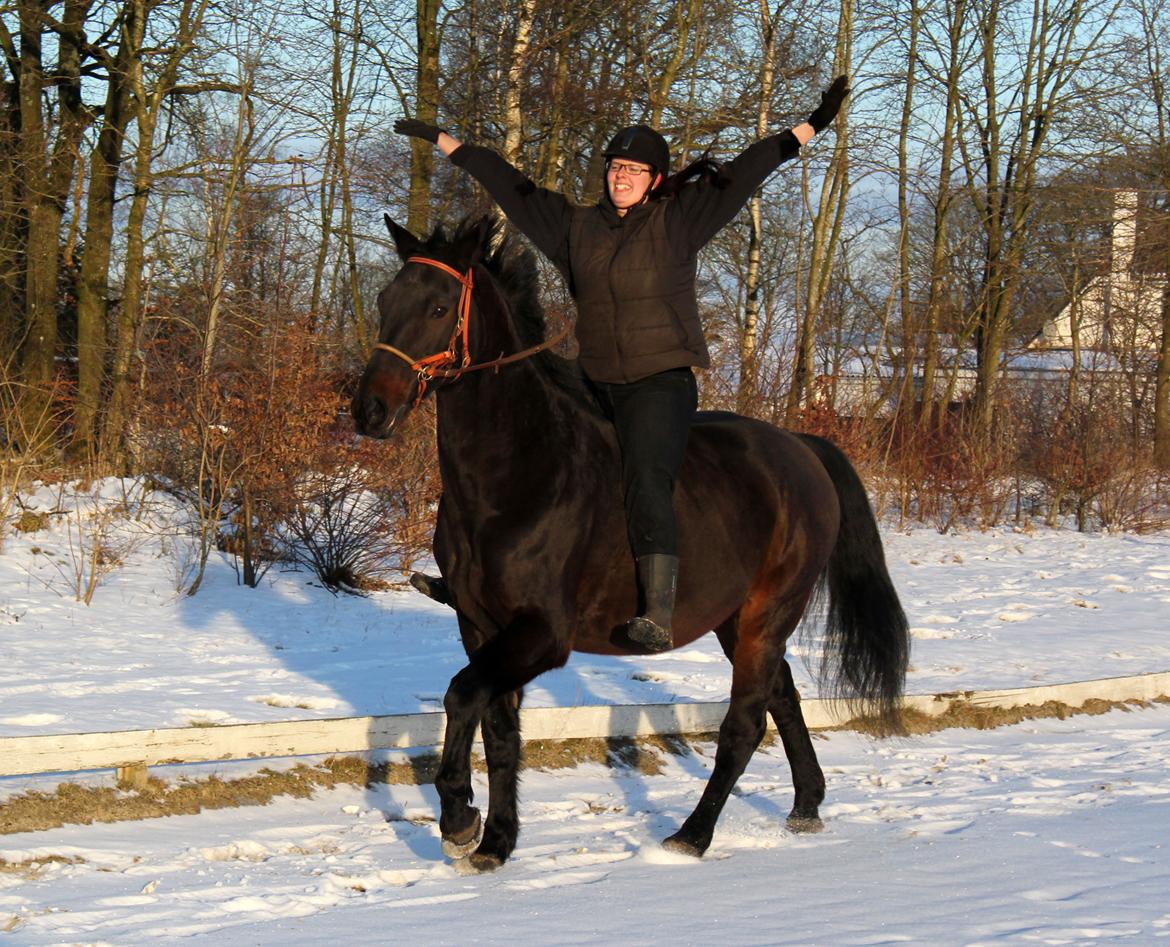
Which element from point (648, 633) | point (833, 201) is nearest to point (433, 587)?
point (648, 633)

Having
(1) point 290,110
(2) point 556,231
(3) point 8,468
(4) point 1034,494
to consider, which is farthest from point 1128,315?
(2) point 556,231

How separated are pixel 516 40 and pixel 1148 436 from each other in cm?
1485

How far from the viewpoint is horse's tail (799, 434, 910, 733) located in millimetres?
7082

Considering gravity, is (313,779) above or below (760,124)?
below

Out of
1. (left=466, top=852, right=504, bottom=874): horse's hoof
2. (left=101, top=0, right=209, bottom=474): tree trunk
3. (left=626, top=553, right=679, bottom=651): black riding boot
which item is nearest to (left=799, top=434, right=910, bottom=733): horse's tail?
(left=626, top=553, right=679, bottom=651): black riding boot

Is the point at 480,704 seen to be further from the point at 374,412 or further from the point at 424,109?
the point at 424,109

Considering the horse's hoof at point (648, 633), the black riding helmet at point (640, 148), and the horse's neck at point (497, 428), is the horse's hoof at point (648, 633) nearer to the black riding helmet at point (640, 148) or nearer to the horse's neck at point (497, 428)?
the horse's neck at point (497, 428)

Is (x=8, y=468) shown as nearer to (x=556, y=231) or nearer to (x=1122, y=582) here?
(x=556, y=231)

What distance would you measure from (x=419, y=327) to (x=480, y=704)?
4.78 ft

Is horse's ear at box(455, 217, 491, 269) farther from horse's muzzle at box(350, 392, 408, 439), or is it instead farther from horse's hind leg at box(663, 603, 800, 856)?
horse's hind leg at box(663, 603, 800, 856)

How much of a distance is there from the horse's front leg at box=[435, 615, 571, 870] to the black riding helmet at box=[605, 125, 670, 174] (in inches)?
76.3

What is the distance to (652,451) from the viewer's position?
5.41 metres

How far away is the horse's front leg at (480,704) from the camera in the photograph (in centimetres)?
497

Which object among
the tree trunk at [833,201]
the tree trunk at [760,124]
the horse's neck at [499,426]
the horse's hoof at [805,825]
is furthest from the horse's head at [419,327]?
the tree trunk at [833,201]
